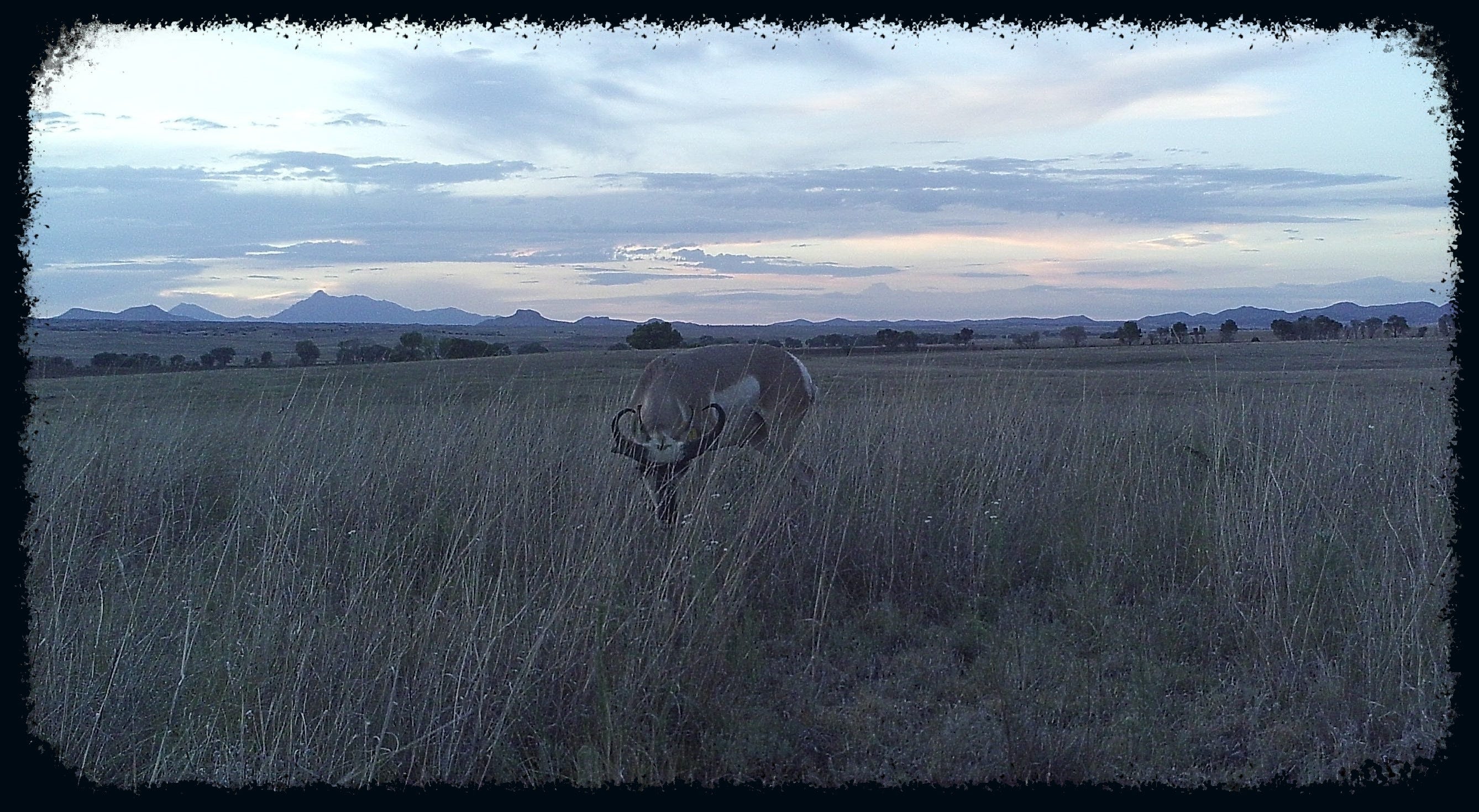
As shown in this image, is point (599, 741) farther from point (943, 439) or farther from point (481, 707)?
point (943, 439)

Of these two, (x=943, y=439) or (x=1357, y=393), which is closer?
(x=943, y=439)

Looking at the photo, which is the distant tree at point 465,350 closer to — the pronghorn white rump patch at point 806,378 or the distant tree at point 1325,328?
the pronghorn white rump patch at point 806,378

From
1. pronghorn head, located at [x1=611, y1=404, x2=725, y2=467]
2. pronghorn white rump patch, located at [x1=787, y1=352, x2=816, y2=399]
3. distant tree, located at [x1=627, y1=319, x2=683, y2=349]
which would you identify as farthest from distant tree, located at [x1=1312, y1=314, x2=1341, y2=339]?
pronghorn head, located at [x1=611, y1=404, x2=725, y2=467]

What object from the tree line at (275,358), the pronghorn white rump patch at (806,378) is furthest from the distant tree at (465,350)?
the pronghorn white rump patch at (806,378)

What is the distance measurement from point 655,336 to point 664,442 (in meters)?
15.2

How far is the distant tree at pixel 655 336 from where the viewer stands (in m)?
21.6

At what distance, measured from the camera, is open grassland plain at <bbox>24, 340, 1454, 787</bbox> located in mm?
3518

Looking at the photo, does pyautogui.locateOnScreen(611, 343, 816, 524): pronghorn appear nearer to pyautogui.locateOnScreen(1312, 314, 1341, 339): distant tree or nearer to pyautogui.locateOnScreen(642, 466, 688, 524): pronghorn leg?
pyautogui.locateOnScreen(642, 466, 688, 524): pronghorn leg

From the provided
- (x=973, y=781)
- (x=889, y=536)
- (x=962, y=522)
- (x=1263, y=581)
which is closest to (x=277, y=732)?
(x=973, y=781)

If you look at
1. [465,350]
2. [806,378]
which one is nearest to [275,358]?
[465,350]

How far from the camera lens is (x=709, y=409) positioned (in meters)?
8.11

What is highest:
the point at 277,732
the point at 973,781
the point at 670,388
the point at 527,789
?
the point at 670,388

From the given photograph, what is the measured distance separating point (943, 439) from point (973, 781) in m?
5.41

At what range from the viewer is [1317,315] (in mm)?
29594
